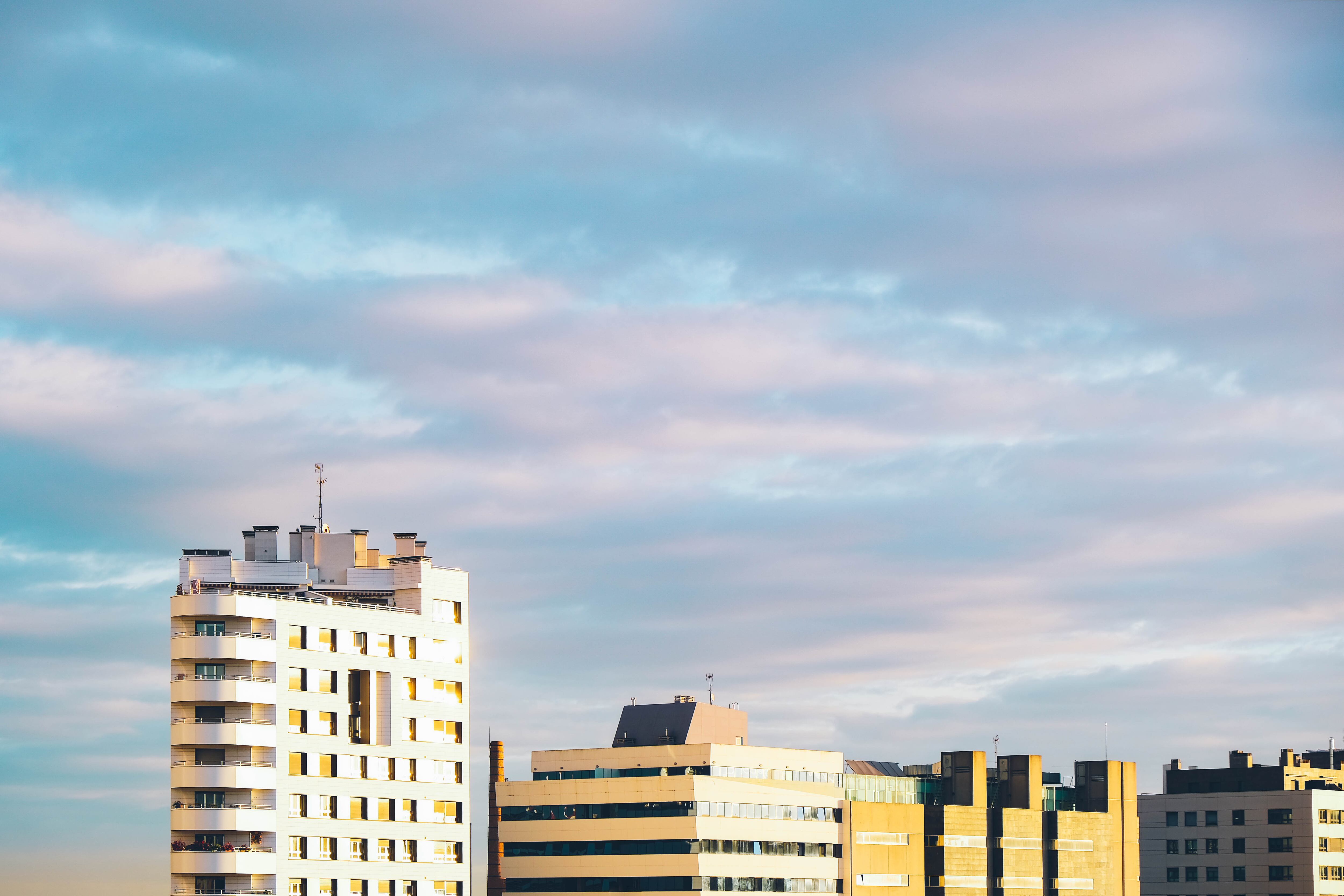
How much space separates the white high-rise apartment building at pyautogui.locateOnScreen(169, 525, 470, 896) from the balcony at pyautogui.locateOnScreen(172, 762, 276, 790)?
132mm

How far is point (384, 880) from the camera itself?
15938 centimetres

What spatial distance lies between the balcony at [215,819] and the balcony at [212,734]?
5066 millimetres

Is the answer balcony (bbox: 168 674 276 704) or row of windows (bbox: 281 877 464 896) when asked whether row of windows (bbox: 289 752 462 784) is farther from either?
row of windows (bbox: 281 877 464 896)

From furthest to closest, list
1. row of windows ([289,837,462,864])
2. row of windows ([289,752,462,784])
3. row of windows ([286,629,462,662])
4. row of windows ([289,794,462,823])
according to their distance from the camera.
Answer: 1. row of windows ([286,629,462,662])
2. row of windows ([289,752,462,784])
3. row of windows ([289,794,462,823])
4. row of windows ([289,837,462,864])

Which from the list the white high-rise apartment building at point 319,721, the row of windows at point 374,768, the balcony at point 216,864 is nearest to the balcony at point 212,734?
the white high-rise apartment building at point 319,721

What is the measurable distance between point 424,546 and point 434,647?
494 inches

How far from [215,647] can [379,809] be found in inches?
845

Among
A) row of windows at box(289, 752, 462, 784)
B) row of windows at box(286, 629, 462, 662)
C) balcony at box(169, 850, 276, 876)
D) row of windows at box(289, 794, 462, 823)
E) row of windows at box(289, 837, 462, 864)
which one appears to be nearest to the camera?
balcony at box(169, 850, 276, 876)

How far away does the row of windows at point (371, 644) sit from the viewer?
157 meters

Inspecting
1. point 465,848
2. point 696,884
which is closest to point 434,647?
point 465,848

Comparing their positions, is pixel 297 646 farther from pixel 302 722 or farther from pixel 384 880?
pixel 384 880

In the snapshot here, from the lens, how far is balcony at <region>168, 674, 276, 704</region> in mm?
150125

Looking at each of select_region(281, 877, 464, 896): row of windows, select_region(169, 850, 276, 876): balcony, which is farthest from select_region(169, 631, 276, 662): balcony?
select_region(281, 877, 464, 896): row of windows

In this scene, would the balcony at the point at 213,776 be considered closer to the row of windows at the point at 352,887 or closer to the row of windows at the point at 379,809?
the row of windows at the point at 379,809
